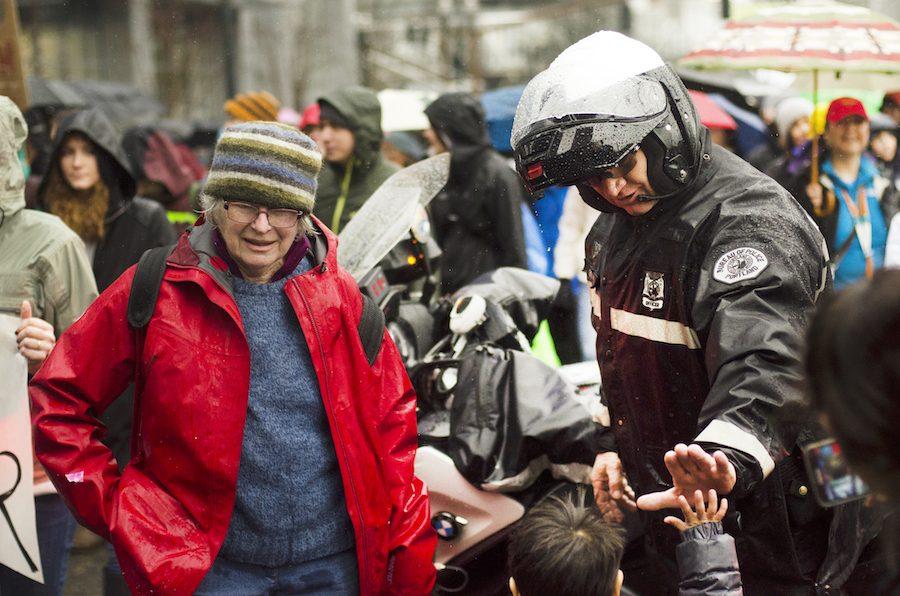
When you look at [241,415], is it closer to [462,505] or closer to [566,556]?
[566,556]

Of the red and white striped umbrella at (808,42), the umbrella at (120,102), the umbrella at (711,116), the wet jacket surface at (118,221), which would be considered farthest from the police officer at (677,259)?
the umbrella at (120,102)

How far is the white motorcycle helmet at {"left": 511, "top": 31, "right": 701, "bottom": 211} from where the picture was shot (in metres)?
3.08

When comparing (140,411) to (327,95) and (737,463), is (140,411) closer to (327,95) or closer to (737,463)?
(737,463)

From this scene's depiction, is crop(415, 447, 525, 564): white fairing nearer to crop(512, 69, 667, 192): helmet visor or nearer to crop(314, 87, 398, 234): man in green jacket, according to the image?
crop(512, 69, 667, 192): helmet visor

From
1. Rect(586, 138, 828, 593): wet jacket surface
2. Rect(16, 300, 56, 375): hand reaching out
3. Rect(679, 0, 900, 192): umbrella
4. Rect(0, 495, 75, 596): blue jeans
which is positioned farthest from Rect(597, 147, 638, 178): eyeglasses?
Rect(679, 0, 900, 192): umbrella

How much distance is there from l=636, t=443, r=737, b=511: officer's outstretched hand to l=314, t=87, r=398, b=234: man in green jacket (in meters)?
4.00

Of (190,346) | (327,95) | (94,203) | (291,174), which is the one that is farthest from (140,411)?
(327,95)

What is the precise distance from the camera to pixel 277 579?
3.26 metres

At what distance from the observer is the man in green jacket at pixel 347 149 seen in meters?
6.60

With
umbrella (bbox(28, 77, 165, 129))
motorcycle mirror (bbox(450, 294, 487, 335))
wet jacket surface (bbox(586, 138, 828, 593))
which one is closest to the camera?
wet jacket surface (bbox(586, 138, 828, 593))

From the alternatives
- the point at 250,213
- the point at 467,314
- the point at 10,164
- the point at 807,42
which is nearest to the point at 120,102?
the point at 807,42

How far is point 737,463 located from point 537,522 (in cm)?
80

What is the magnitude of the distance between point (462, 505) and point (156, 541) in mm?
1246

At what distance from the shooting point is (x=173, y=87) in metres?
25.8
